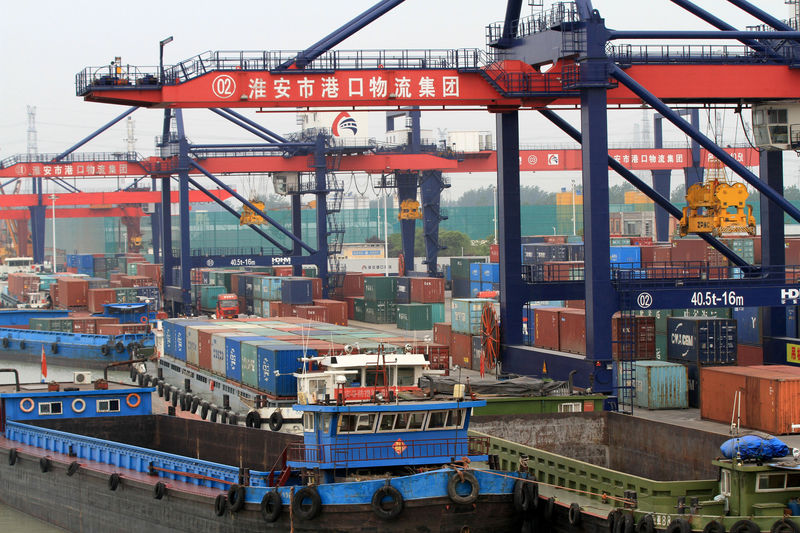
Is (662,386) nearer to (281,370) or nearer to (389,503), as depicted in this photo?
(281,370)

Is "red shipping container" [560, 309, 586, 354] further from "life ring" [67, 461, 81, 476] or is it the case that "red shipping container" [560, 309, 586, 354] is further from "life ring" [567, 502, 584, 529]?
"life ring" [67, 461, 81, 476]

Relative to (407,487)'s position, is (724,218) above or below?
above

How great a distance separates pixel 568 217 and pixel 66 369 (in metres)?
99.8

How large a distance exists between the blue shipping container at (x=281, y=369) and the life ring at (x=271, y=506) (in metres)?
10.8

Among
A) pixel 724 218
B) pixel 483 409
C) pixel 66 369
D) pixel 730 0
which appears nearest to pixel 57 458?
pixel 483 409

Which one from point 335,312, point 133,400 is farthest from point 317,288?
point 133,400

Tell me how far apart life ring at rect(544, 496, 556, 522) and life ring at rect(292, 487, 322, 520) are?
4.52m

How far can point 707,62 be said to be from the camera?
33.6 m

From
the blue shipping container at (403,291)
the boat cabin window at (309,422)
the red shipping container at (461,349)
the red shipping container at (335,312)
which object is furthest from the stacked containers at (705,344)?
the blue shipping container at (403,291)

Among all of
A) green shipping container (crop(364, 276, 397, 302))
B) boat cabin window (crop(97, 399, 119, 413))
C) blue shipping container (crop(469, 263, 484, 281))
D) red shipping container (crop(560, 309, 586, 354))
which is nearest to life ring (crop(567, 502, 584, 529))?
boat cabin window (crop(97, 399, 119, 413))

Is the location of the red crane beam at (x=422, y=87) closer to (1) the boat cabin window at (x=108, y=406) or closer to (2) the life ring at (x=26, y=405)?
(1) the boat cabin window at (x=108, y=406)

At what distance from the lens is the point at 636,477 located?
19.8m

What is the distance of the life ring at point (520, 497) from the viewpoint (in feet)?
67.0

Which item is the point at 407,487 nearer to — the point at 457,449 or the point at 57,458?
the point at 457,449
